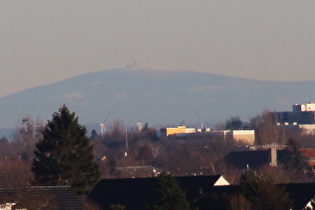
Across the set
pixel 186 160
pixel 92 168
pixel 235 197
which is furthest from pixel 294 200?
pixel 186 160

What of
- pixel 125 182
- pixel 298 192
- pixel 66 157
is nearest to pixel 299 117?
pixel 125 182

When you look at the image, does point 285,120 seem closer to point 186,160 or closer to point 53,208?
point 186,160

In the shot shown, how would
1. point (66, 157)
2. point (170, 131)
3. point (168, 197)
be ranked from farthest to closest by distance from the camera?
point (170, 131)
point (66, 157)
point (168, 197)

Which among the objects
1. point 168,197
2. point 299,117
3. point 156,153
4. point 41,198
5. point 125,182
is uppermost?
point 299,117

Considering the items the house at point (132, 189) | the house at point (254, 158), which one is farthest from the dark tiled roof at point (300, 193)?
the house at point (254, 158)

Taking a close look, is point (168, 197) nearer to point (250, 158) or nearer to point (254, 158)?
point (250, 158)

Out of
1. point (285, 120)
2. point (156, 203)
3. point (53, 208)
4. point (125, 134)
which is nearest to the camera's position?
point (53, 208)

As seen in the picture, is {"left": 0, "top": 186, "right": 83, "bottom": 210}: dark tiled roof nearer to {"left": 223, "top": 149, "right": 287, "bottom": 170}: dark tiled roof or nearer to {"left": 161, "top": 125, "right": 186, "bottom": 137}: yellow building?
{"left": 223, "top": 149, "right": 287, "bottom": 170}: dark tiled roof
